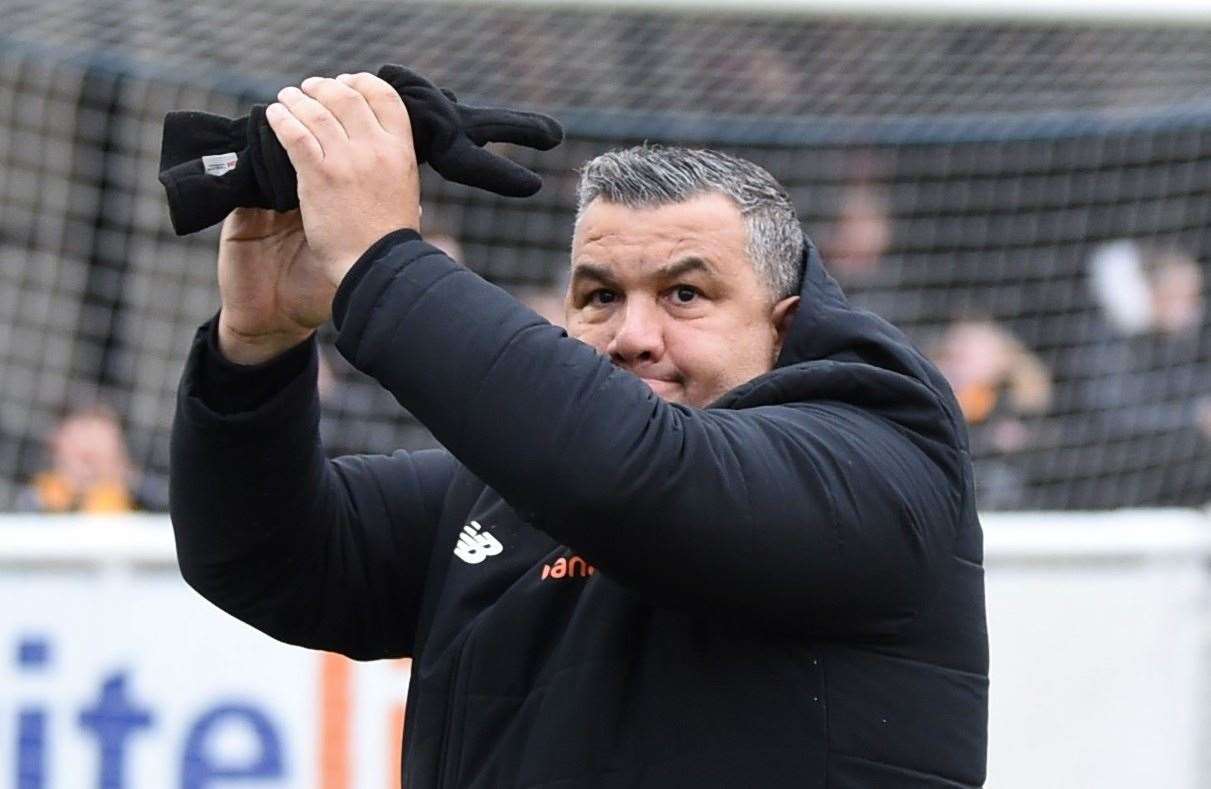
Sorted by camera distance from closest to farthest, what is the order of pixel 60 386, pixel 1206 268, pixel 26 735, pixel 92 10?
pixel 26 735
pixel 92 10
pixel 60 386
pixel 1206 268

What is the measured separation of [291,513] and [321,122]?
0.53m

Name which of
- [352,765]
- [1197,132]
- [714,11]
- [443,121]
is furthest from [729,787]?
[1197,132]

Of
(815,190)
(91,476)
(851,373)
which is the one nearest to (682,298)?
(851,373)

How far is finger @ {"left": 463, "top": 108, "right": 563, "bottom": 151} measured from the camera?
186cm

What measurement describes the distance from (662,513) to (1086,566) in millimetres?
2962

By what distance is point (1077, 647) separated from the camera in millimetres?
4438

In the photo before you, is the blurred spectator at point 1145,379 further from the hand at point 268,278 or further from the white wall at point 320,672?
the hand at point 268,278

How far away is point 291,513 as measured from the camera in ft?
7.05

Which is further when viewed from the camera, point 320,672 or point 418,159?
point 320,672

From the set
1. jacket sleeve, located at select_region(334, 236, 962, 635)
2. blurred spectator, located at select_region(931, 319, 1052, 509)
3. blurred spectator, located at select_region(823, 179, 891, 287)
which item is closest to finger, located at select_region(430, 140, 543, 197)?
jacket sleeve, located at select_region(334, 236, 962, 635)

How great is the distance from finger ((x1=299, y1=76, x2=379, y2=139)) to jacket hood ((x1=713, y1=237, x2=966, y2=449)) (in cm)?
43

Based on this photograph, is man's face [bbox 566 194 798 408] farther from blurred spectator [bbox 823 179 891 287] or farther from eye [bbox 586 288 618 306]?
blurred spectator [bbox 823 179 891 287]

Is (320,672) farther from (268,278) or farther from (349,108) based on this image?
(349,108)

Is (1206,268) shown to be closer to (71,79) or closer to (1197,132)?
(1197,132)
